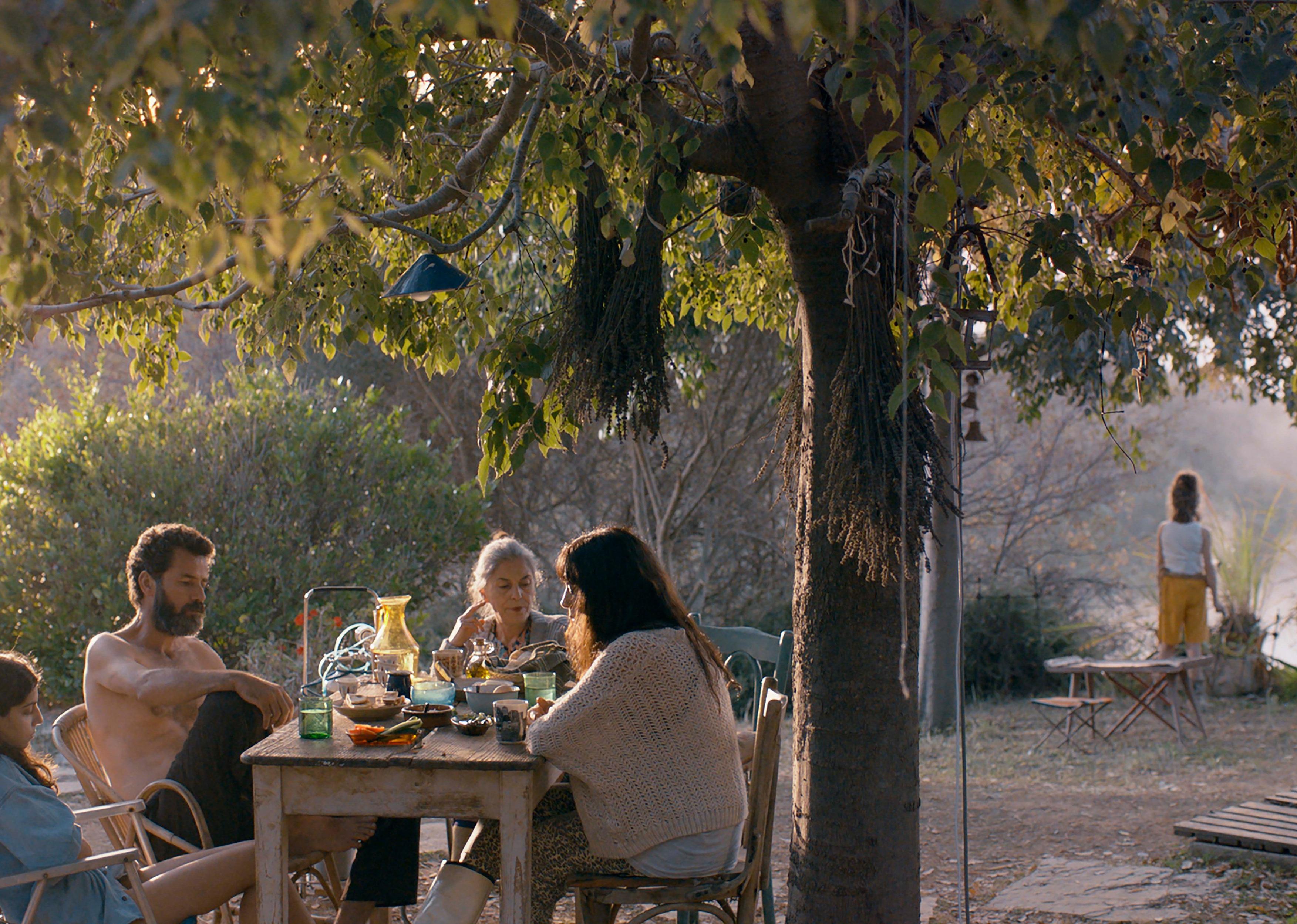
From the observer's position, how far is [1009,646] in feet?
31.5

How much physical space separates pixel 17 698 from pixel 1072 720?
21.5ft

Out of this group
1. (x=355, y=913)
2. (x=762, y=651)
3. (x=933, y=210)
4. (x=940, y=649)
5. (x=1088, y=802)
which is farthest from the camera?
(x=940, y=649)

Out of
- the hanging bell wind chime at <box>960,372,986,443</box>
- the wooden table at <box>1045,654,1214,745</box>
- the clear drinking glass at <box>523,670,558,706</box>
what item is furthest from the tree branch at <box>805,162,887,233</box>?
the wooden table at <box>1045,654,1214,745</box>

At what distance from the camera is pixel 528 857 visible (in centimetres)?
282

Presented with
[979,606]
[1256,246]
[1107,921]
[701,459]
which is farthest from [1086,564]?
[1256,246]

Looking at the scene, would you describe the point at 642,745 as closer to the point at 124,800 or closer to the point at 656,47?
the point at 124,800

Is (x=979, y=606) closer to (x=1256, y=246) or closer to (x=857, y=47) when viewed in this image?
(x=1256, y=246)

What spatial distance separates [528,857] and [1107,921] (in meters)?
2.36

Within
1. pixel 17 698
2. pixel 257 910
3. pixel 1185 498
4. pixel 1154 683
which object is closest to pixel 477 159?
pixel 17 698

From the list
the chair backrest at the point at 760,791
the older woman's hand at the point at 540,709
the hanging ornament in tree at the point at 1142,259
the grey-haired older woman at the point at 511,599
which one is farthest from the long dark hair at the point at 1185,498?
the older woman's hand at the point at 540,709

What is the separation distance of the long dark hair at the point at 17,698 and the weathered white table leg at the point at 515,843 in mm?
1038

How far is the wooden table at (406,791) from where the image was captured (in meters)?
2.81

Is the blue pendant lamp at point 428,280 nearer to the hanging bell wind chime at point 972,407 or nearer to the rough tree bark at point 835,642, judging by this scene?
the rough tree bark at point 835,642

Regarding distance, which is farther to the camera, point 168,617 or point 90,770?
point 168,617
